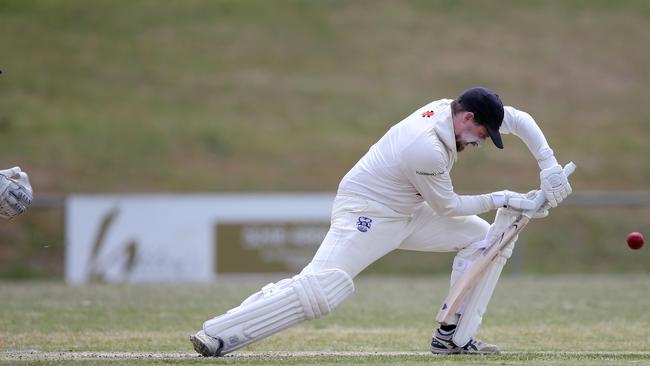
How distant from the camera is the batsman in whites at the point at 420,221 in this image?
7105 mm

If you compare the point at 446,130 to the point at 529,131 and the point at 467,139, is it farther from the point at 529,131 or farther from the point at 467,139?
the point at 529,131

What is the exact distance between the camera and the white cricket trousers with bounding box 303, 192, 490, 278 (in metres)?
7.27

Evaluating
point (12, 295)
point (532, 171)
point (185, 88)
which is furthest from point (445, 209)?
point (185, 88)

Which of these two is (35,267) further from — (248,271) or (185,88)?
(185,88)

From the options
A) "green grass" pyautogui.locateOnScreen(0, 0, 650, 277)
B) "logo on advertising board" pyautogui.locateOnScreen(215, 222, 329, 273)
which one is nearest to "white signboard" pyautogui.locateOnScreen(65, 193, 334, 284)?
"logo on advertising board" pyautogui.locateOnScreen(215, 222, 329, 273)

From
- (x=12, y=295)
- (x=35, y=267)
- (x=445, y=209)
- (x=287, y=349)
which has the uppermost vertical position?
(x=445, y=209)

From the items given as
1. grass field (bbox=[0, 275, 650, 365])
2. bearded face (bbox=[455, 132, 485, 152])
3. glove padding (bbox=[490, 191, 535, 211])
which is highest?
bearded face (bbox=[455, 132, 485, 152])

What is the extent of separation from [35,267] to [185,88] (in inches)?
538

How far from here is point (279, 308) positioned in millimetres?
7086

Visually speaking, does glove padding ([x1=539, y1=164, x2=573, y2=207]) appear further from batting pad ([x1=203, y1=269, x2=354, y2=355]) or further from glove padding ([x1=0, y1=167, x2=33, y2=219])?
glove padding ([x1=0, y1=167, x2=33, y2=219])

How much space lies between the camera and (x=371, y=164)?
296 inches

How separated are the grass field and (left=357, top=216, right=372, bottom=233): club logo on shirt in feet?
2.52

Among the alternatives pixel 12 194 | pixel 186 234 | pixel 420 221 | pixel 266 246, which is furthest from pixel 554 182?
pixel 186 234

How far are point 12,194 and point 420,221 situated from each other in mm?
2505
